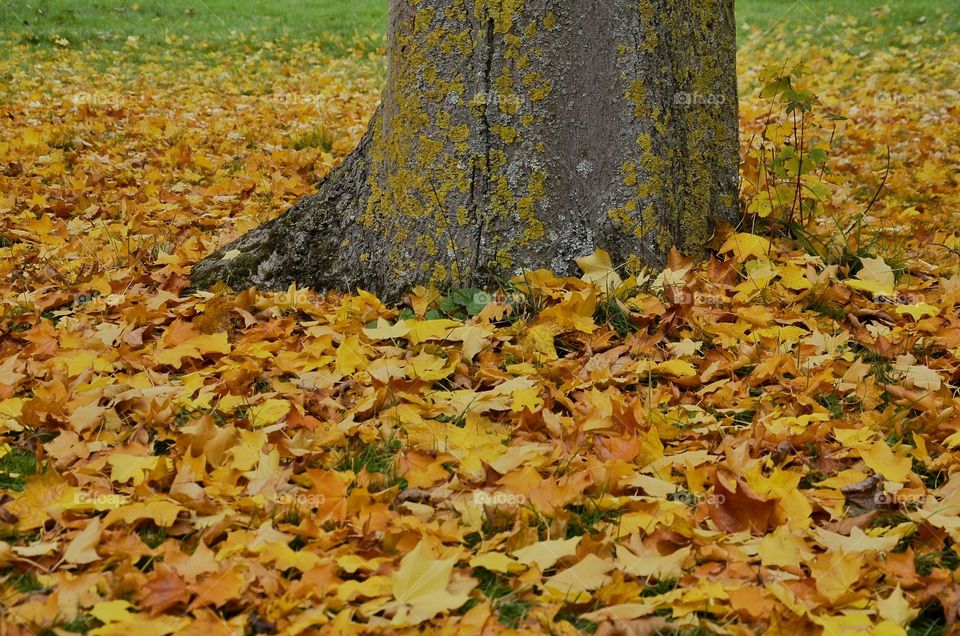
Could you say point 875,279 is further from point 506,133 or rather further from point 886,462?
point 506,133

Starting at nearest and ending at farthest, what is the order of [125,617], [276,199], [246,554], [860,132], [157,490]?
[125,617] < [246,554] < [157,490] < [276,199] < [860,132]

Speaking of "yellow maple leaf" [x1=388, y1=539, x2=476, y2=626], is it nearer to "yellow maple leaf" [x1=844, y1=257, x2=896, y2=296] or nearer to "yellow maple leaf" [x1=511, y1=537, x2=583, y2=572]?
"yellow maple leaf" [x1=511, y1=537, x2=583, y2=572]

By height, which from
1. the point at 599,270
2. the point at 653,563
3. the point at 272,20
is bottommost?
the point at 653,563

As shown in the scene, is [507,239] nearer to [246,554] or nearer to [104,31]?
[246,554]

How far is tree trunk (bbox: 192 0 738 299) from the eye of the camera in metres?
3.03

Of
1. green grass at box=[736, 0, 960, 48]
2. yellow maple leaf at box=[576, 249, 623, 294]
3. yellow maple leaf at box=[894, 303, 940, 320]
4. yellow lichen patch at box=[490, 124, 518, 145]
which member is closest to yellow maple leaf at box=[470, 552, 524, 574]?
yellow maple leaf at box=[576, 249, 623, 294]

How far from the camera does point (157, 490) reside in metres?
2.20

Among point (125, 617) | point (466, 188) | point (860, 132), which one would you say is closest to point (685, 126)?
point (466, 188)

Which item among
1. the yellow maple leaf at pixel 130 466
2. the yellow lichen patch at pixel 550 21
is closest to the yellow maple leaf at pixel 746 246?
the yellow lichen patch at pixel 550 21

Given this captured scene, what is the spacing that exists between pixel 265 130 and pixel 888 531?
18.5ft

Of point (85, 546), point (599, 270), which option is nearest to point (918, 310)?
point (599, 270)

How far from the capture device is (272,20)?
1252 cm

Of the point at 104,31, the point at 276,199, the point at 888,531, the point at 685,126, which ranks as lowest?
the point at 888,531

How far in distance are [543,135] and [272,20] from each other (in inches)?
415
